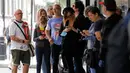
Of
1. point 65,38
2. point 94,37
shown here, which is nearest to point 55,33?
point 65,38

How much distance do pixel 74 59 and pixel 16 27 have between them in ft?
3.97

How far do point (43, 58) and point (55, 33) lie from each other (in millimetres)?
673

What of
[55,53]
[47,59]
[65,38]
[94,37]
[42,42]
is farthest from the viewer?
Result: [47,59]

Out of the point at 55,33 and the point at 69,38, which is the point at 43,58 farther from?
the point at 69,38

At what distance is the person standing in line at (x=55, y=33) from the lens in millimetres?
6027

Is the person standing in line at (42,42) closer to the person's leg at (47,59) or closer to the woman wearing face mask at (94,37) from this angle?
the person's leg at (47,59)

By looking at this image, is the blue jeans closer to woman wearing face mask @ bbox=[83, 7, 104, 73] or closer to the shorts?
the shorts

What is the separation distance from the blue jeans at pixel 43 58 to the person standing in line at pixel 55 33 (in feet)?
1.05

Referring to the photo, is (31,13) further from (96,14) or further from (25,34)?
(96,14)

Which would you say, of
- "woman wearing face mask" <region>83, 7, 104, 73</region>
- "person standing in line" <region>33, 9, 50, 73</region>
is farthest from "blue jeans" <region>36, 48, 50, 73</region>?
"woman wearing face mask" <region>83, 7, 104, 73</region>

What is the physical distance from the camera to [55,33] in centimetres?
610

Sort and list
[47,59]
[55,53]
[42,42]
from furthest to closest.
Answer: [47,59], [42,42], [55,53]

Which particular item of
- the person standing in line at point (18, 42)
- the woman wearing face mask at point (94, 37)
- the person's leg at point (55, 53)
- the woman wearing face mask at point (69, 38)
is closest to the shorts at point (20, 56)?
the person standing in line at point (18, 42)

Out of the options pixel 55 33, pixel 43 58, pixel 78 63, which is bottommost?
pixel 78 63
